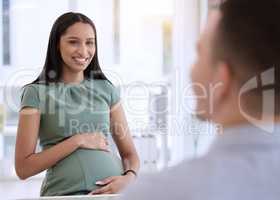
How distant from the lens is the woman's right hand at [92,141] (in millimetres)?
1338

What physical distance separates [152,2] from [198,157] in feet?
8.95

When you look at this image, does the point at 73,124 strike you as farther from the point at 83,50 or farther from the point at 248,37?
the point at 248,37

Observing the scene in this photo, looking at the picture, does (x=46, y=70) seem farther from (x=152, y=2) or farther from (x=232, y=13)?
(x=152, y=2)

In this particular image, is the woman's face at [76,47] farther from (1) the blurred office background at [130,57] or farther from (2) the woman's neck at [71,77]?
(1) the blurred office background at [130,57]

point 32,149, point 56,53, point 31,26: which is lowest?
point 32,149

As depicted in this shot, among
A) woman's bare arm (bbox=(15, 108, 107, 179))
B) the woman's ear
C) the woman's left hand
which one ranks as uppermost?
the woman's ear

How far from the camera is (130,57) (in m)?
Result: 3.06

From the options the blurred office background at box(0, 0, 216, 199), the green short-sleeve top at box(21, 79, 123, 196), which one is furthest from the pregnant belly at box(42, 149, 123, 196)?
the blurred office background at box(0, 0, 216, 199)

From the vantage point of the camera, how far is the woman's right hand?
4.39ft

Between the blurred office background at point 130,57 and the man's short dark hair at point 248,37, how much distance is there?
242cm

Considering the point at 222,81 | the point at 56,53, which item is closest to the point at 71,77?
the point at 56,53

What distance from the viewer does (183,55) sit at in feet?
9.52

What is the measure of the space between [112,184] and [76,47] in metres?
0.47

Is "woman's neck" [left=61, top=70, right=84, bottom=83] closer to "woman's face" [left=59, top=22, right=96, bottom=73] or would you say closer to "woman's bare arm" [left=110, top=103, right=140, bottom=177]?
"woman's face" [left=59, top=22, right=96, bottom=73]
